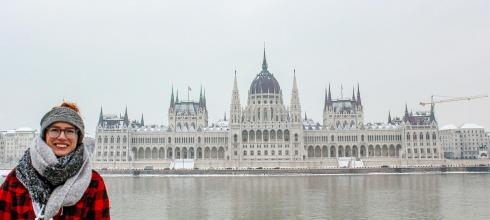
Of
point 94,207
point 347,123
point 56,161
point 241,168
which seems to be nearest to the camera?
point 56,161

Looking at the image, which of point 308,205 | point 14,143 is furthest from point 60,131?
point 14,143

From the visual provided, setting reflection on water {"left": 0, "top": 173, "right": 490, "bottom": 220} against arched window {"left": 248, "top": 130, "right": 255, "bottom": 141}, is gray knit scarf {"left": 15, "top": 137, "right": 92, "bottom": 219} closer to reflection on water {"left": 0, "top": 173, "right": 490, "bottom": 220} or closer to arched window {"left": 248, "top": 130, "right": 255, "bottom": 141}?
reflection on water {"left": 0, "top": 173, "right": 490, "bottom": 220}

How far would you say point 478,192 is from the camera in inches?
1970

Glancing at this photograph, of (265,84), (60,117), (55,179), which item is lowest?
(55,179)

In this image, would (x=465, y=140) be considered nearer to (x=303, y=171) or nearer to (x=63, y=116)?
(x=303, y=171)

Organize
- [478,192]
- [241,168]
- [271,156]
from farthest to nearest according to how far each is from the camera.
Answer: [271,156] → [241,168] → [478,192]

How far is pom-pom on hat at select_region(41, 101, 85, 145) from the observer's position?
449 centimetres

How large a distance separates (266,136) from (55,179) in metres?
109

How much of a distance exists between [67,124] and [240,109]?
110 metres

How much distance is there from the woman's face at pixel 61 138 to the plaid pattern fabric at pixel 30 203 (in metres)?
0.35

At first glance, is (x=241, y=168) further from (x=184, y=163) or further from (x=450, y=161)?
(x=450, y=161)

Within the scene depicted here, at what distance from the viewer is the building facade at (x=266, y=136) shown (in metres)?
111

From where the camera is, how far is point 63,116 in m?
4.49

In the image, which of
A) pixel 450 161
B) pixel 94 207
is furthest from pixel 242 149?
pixel 94 207
